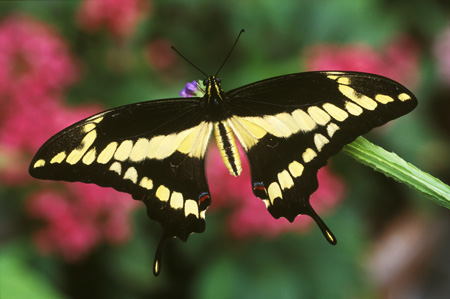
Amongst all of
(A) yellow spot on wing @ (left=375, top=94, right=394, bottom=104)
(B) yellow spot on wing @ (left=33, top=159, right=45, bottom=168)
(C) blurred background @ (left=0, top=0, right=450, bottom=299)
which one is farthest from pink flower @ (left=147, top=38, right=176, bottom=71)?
(A) yellow spot on wing @ (left=375, top=94, right=394, bottom=104)

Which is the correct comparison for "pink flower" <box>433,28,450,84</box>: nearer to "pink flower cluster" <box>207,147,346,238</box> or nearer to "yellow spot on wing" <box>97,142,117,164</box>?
"pink flower cluster" <box>207,147,346,238</box>

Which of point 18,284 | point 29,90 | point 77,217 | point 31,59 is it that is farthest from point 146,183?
point 31,59

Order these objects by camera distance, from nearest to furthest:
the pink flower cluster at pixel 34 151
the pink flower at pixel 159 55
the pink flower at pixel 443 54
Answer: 1. the pink flower cluster at pixel 34 151
2. the pink flower at pixel 159 55
3. the pink flower at pixel 443 54

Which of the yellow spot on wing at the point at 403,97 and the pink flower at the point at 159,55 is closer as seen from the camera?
the yellow spot on wing at the point at 403,97

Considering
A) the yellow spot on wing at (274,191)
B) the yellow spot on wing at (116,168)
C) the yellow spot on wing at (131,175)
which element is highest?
the yellow spot on wing at (116,168)

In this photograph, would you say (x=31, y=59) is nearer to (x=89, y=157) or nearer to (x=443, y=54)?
(x=89, y=157)

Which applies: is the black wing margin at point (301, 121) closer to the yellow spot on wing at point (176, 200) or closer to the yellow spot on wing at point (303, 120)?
the yellow spot on wing at point (303, 120)

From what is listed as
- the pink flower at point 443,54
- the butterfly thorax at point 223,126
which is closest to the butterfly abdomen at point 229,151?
the butterfly thorax at point 223,126

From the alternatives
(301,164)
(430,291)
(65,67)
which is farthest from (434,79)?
(301,164)
